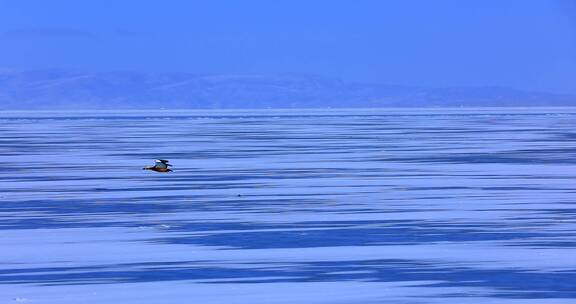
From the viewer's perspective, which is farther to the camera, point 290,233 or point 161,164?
point 161,164

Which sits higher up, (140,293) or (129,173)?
(129,173)

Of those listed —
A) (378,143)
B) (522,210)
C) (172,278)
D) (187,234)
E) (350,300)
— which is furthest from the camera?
(378,143)

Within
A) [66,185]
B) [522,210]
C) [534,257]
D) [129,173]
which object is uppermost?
[129,173]

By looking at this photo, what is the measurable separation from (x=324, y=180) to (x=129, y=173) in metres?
3.70

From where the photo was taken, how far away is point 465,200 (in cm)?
1673

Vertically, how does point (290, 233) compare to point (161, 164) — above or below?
below

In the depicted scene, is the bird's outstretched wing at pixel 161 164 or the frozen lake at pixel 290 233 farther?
the bird's outstretched wing at pixel 161 164

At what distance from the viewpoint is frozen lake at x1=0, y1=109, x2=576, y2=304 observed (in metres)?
9.52

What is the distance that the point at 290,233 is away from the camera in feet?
42.8

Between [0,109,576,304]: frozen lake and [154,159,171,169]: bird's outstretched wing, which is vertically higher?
[154,159,171,169]: bird's outstretched wing

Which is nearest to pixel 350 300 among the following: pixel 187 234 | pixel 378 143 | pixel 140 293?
pixel 140 293

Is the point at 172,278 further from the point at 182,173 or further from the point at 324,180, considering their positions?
the point at 182,173

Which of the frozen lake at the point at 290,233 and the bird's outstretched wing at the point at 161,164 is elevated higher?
the bird's outstretched wing at the point at 161,164

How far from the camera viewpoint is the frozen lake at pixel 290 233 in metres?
9.52
